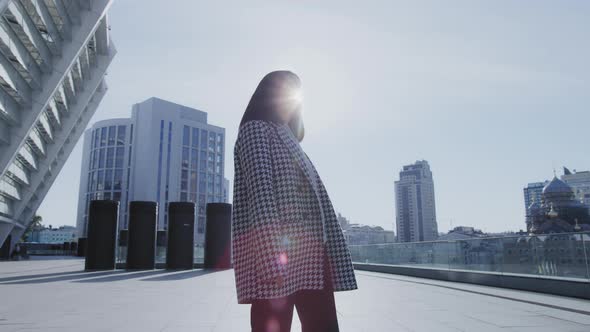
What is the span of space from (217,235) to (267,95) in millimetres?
16612

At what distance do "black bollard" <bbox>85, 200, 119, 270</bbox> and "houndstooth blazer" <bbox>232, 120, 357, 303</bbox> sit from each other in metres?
15.8

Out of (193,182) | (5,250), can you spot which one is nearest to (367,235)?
(193,182)

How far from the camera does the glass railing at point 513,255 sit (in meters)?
8.25

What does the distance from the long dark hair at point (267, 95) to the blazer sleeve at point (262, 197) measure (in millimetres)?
89

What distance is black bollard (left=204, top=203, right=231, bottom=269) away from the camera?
18.2 meters

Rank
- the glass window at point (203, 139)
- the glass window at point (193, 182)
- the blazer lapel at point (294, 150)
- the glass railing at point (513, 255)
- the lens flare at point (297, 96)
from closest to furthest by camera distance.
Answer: the blazer lapel at point (294, 150)
the lens flare at point (297, 96)
the glass railing at point (513, 255)
the glass window at point (193, 182)
the glass window at point (203, 139)

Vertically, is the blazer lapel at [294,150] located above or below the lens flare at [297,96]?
below

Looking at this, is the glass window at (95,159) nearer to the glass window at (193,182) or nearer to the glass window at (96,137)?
the glass window at (96,137)

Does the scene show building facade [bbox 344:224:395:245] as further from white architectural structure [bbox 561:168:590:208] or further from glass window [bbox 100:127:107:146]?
glass window [bbox 100:127:107:146]

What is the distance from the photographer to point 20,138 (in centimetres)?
2072

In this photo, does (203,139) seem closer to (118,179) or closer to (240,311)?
Answer: (118,179)

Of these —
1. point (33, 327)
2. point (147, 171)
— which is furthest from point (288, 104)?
point (147, 171)

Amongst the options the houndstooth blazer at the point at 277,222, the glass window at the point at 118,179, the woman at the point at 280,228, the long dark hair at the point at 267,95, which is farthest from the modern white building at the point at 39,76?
the glass window at the point at 118,179

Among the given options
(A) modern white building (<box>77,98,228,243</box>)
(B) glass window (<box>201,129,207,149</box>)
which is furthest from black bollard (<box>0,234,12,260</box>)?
(B) glass window (<box>201,129,207,149</box>)
